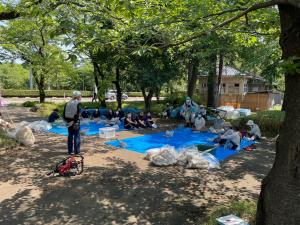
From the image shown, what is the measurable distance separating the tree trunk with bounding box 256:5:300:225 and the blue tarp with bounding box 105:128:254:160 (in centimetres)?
503

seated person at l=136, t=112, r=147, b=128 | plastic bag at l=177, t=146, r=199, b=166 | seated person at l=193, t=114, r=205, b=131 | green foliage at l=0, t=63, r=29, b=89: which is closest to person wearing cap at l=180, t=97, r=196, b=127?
seated person at l=193, t=114, r=205, b=131

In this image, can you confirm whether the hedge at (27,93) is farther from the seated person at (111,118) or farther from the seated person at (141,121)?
the seated person at (141,121)

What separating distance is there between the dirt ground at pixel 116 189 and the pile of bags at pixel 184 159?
0.81 ft

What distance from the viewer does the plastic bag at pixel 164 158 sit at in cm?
741

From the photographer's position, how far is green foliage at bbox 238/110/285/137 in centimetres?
1259

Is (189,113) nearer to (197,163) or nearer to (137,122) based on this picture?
(137,122)

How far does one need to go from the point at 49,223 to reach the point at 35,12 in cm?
300

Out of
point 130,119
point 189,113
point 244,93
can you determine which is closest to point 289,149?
point 130,119

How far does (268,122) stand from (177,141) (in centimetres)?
434

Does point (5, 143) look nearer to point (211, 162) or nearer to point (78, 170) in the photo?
point (78, 170)

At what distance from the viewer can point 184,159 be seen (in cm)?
752

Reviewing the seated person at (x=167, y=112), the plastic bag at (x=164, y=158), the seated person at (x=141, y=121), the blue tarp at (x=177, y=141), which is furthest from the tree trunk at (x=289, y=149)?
the seated person at (x=167, y=112)

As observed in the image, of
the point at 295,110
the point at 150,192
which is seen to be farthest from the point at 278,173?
the point at 150,192

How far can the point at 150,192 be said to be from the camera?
5.49m
